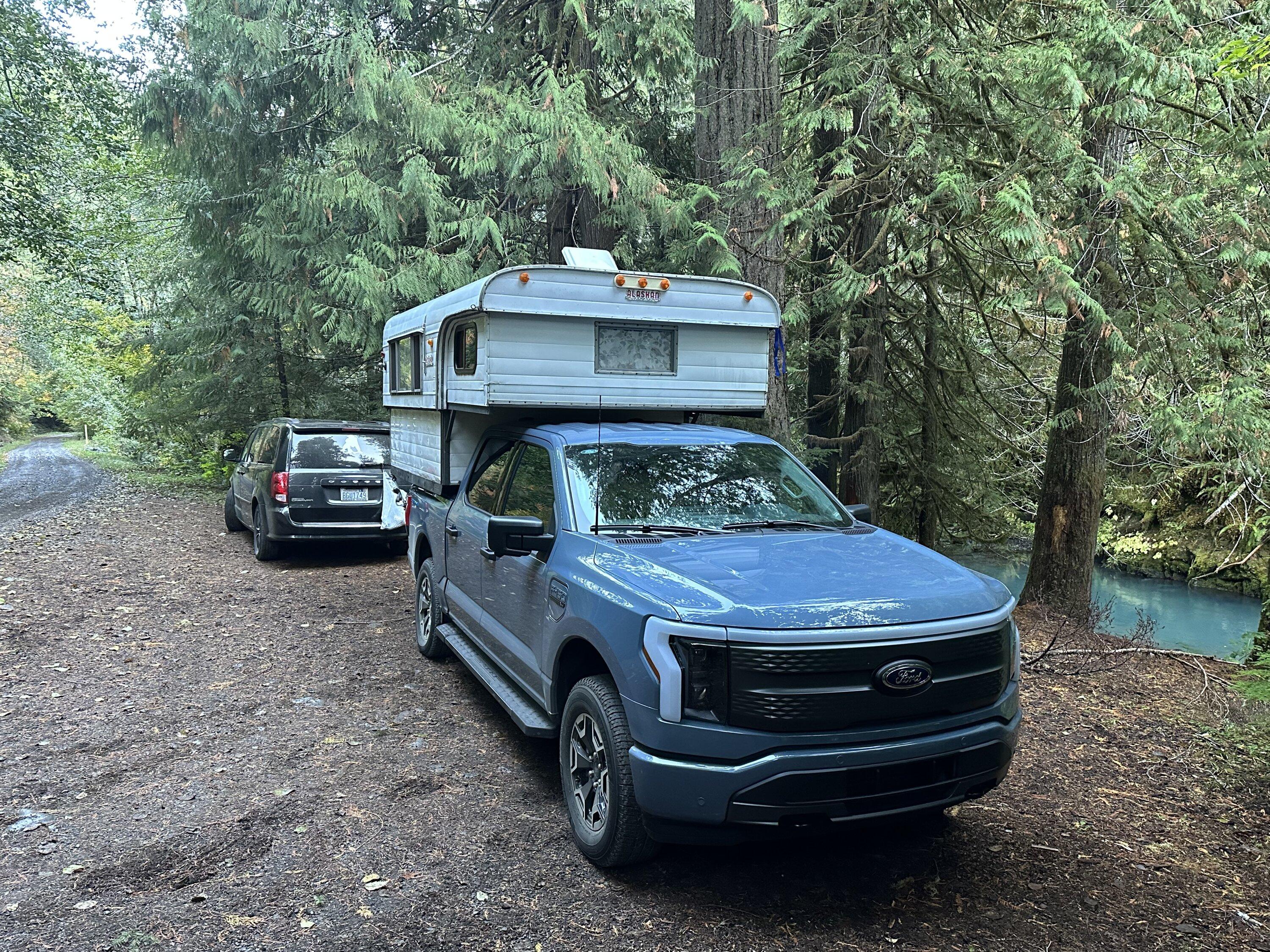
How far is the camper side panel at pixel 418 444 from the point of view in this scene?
7164 mm

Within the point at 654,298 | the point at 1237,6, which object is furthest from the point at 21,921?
the point at 1237,6

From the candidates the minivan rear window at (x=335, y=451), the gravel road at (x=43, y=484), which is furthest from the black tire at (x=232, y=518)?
the gravel road at (x=43, y=484)

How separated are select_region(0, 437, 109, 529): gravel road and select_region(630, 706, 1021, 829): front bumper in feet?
49.6

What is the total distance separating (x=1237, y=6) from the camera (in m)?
7.93

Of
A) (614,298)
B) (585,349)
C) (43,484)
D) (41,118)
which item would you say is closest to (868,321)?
(614,298)

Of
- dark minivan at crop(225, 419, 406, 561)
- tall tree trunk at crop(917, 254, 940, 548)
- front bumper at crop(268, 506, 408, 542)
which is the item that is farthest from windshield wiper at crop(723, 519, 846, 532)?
front bumper at crop(268, 506, 408, 542)

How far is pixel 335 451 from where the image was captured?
427 inches

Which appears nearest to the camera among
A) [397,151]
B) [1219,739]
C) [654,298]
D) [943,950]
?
[943,950]

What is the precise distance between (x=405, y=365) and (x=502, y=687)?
3.81 metres

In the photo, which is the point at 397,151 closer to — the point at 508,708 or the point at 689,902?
the point at 508,708

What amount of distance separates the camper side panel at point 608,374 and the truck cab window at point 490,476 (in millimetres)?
345

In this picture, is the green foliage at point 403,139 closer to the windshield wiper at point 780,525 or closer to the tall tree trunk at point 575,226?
the tall tree trunk at point 575,226

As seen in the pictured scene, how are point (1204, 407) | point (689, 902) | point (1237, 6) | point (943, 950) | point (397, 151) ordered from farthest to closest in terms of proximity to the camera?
1. point (397, 151)
2. point (1237, 6)
3. point (1204, 407)
4. point (689, 902)
5. point (943, 950)

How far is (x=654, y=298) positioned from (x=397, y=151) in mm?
6076
